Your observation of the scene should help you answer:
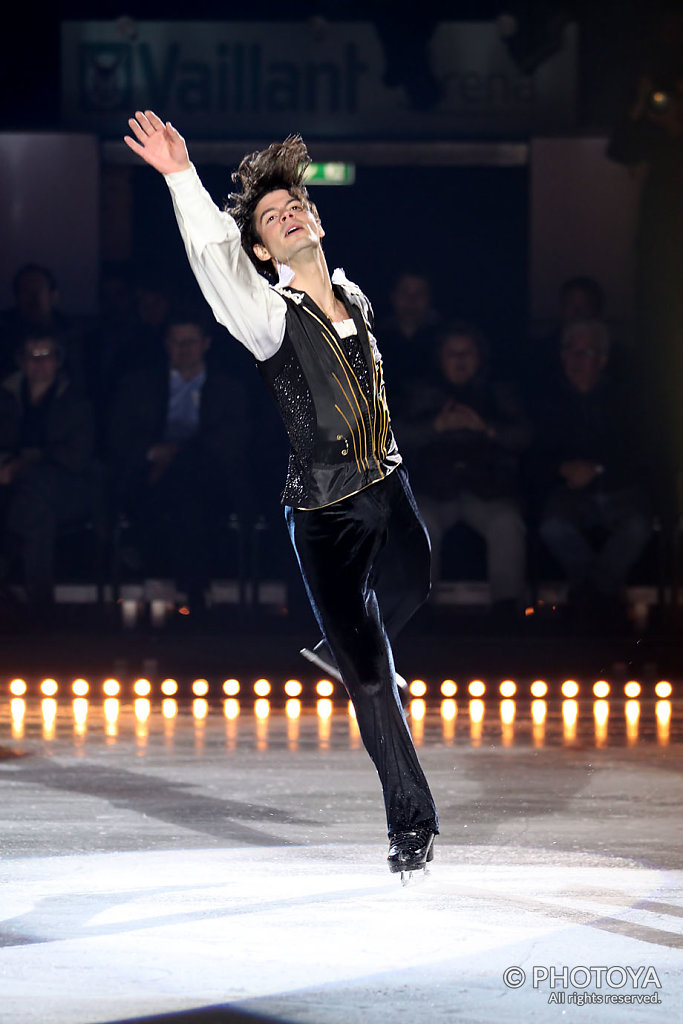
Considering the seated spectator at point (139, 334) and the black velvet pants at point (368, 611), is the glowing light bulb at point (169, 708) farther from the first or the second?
the black velvet pants at point (368, 611)

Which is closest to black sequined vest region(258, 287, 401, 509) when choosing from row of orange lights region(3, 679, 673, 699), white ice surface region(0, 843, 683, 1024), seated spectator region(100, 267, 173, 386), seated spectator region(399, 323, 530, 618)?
white ice surface region(0, 843, 683, 1024)

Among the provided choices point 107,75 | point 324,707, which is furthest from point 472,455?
point 107,75

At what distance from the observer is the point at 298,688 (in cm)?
611

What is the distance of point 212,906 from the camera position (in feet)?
10.1

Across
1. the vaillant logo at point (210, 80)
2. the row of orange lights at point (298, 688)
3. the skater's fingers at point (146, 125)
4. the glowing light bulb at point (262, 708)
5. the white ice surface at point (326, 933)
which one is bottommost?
the white ice surface at point (326, 933)

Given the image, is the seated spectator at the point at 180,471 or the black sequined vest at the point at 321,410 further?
the seated spectator at the point at 180,471

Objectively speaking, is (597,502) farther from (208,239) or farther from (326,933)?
(326,933)

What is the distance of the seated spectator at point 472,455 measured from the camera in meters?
7.46

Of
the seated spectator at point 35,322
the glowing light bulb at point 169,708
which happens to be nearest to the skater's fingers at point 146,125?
the glowing light bulb at point 169,708

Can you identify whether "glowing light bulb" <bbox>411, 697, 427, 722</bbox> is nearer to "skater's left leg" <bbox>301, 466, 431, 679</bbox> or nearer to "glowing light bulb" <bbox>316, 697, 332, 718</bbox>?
"glowing light bulb" <bbox>316, 697, 332, 718</bbox>

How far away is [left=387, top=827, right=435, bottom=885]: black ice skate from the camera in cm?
321

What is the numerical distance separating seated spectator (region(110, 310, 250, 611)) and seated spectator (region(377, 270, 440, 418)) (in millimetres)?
704

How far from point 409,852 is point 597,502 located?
4.42m

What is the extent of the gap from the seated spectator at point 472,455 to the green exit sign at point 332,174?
136cm
